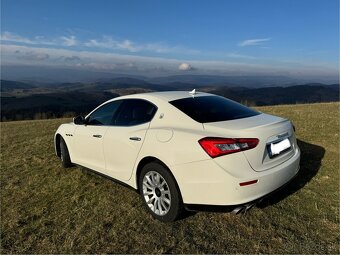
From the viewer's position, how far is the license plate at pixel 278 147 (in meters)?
3.61

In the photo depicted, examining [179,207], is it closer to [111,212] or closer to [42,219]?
[111,212]

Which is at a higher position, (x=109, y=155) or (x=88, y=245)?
(x=109, y=155)

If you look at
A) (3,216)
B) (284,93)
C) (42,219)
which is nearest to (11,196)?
(3,216)

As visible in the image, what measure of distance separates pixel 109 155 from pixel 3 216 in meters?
1.80

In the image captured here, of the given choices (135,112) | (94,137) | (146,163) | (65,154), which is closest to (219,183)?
(146,163)

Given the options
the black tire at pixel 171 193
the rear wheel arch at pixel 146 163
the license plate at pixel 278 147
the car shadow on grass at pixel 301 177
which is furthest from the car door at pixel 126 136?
the license plate at pixel 278 147

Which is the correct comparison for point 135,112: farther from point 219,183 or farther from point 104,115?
point 219,183

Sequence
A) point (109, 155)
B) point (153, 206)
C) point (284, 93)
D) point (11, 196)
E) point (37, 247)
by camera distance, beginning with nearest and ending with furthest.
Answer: point (37, 247) → point (153, 206) → point (109, 155) → point (11, 196) → point (284, 93)

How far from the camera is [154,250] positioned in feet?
11.1

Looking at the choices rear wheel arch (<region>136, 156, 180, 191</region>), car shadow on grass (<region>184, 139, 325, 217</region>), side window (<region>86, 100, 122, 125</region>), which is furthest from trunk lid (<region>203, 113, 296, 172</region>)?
side window (<region>86, 100, 122, 125</region>)

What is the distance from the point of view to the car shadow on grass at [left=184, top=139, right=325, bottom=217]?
11.5 feet

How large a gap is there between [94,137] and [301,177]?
146 inches

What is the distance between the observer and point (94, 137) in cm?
509

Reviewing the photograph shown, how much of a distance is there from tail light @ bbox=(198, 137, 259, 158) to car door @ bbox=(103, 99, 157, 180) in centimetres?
105
